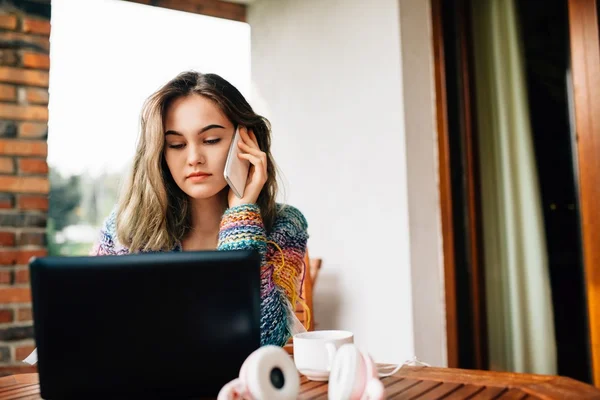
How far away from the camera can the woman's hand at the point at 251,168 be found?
1391 millimetres

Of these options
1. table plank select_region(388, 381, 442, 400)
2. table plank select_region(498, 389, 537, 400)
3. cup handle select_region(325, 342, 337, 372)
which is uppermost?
cup handle select_region(325, 342, 337, 372)

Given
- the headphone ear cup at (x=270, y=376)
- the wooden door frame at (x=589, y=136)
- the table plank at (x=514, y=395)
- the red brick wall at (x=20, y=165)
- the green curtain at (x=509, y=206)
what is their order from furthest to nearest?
1. the red brick wall at (x=20, y=165)
2. the green curtain at (x=509, y=206)
3. the wooden door frame at (x=589, y=136)
4. the table plank at (x=514, y=395)
5. the headphone ear cup at (x=270, y=376)

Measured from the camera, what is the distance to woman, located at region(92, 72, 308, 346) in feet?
4.31

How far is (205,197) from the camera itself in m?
1.39

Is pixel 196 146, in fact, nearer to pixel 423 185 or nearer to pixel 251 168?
pixel 251 168

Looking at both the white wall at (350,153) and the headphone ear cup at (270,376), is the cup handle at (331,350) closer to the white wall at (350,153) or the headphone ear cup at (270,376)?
the headphone ear cup at (270,376)

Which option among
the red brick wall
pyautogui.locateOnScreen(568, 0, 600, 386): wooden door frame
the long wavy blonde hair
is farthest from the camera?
the red brick wall

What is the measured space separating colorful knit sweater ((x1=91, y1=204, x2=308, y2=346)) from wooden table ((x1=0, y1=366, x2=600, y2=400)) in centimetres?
38

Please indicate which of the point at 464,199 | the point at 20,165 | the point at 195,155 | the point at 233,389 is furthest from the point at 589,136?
the point at 20,165

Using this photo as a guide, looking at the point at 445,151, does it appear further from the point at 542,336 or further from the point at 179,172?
the point at 179,172

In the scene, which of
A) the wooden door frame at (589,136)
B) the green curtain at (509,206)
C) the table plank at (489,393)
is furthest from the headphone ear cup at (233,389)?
the green curtain at (509,206)

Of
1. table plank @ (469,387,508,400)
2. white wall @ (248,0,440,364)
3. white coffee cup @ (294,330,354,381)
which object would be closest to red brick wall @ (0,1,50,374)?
white wall @ (248,0,440,364)

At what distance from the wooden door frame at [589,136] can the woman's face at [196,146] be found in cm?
112

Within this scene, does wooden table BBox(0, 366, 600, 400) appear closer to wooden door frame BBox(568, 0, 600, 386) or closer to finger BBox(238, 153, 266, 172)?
finger BBox(238, 153, 266, 172)
